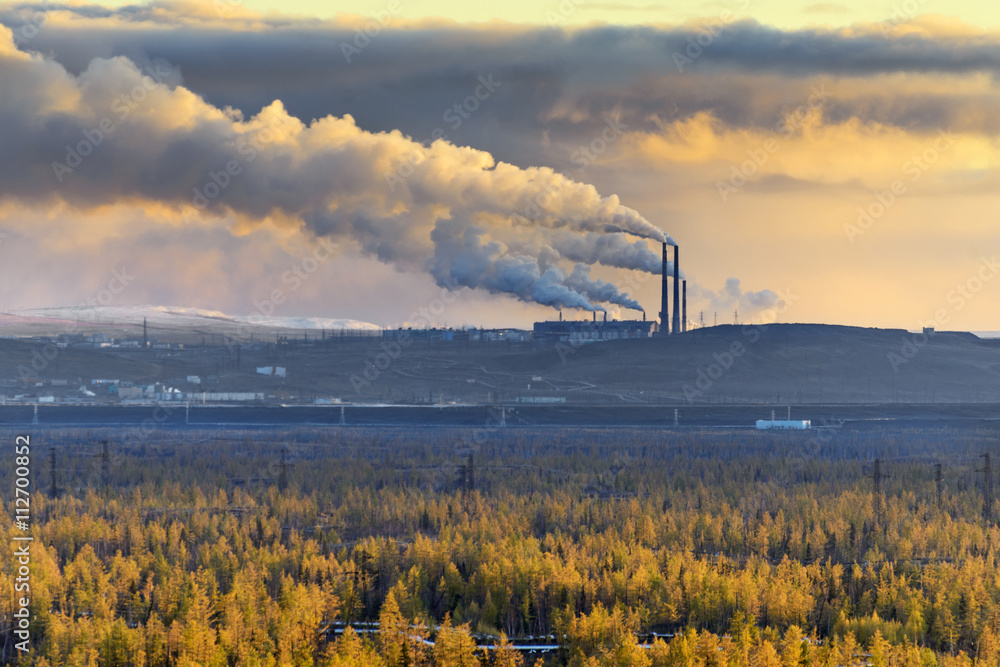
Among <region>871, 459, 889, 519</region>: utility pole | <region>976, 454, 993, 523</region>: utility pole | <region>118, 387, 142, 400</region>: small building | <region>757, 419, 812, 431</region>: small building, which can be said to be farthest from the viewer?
<region>118, 387, 142, 400</region>: small building

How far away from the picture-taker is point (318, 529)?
66500 millimetres

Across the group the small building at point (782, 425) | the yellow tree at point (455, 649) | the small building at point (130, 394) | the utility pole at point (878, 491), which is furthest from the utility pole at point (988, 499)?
the small building at point (130, 394)

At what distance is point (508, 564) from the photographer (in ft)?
166

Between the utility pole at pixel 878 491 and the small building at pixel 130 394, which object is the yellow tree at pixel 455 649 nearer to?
the utility pole at pixel 878 491

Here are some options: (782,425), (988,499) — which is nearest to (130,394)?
(782,425)

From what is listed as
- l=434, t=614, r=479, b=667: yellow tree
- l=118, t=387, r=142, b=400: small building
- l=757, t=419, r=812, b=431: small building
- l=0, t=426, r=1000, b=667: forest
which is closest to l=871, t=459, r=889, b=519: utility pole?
l=0, t=426, r=1000, b=667: forest

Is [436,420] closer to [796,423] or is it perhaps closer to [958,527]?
[796,423]

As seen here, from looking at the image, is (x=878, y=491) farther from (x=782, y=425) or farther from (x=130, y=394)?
(x=130, y=394)

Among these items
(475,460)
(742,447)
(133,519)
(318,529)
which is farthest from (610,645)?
(742,447)

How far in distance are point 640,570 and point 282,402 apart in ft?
478

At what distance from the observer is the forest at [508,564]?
39.6m

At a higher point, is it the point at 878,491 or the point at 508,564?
the point at 878,491

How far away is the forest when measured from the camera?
1560 inches

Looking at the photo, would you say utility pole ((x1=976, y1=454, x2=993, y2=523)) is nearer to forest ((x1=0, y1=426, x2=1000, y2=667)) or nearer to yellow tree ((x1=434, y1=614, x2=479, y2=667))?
forest ((x1=0, y1=426, x2=1000, y2=667))
